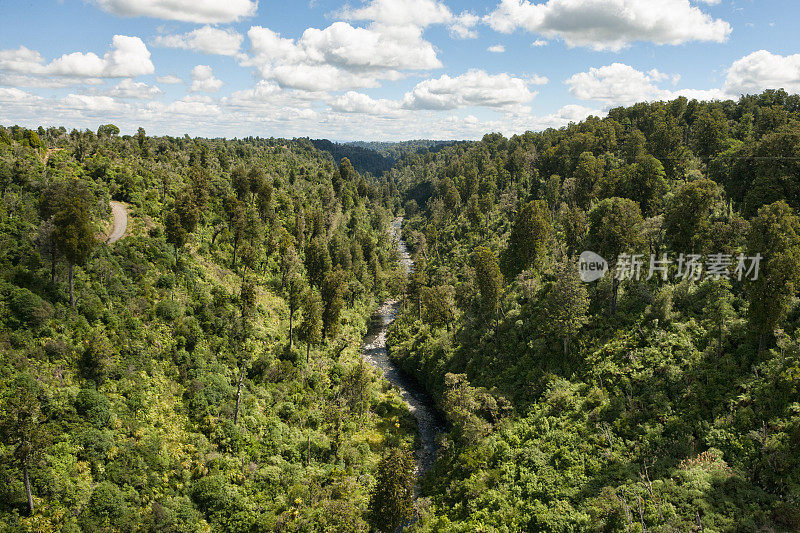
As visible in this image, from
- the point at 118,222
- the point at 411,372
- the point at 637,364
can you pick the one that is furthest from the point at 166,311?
the point at 637,364

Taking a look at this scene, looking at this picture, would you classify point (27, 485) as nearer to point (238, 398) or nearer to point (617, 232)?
point (238, 398)

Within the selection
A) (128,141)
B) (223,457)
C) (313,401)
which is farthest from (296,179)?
(223,457)

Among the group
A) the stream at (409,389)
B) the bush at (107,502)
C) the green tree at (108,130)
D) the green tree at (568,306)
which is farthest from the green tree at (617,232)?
the green tree at (108,130)

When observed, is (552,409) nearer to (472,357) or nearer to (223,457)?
(472,357)

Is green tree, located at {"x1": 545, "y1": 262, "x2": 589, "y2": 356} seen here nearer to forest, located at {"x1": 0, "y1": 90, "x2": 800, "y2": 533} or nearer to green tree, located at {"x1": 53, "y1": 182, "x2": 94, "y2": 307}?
forest, located at {"x1": 0, "y1": 90, "x2": 800, "y2": 533}

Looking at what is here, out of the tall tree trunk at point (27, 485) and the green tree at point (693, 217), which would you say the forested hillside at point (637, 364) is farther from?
the tall tree trunk at point (27, 485)

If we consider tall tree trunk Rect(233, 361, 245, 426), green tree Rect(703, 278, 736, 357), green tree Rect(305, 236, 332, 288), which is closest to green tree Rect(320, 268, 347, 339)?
green tree Rect(305, 236, 332, 288)
